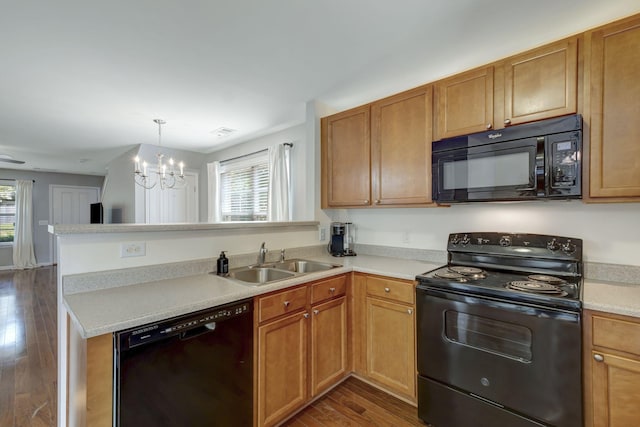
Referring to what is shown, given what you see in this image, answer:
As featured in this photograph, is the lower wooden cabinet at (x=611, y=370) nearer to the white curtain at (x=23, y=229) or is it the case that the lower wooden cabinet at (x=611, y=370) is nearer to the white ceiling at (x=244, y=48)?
the white ceiling at (x=244, y=48)

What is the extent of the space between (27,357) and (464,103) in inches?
172

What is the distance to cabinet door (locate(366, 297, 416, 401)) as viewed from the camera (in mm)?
1949

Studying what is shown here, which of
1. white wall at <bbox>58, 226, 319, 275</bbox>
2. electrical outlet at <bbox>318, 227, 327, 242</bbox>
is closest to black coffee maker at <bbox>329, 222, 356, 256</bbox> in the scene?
electrical outlet at <bbox>318, 227, 327, 242</bbox>

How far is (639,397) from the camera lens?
4.09 ft

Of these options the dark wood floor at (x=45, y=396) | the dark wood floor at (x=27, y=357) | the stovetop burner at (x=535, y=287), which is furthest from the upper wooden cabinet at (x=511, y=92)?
the dark wood floor at (x=27, y=357)

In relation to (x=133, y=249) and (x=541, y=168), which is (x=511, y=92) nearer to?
(x=541, y=168)

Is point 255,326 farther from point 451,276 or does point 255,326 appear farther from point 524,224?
point 524,224

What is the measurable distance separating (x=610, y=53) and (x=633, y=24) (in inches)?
5.5

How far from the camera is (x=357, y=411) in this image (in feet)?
6.41

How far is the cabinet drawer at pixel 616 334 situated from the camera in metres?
1.25

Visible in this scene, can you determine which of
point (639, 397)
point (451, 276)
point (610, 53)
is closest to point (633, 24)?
point (610, 53)

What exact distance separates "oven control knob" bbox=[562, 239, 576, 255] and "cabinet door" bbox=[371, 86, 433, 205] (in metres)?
0.86

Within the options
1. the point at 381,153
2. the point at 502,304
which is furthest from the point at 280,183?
the point at 502,304

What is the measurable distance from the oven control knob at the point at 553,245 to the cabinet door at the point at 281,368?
5.32 ft
